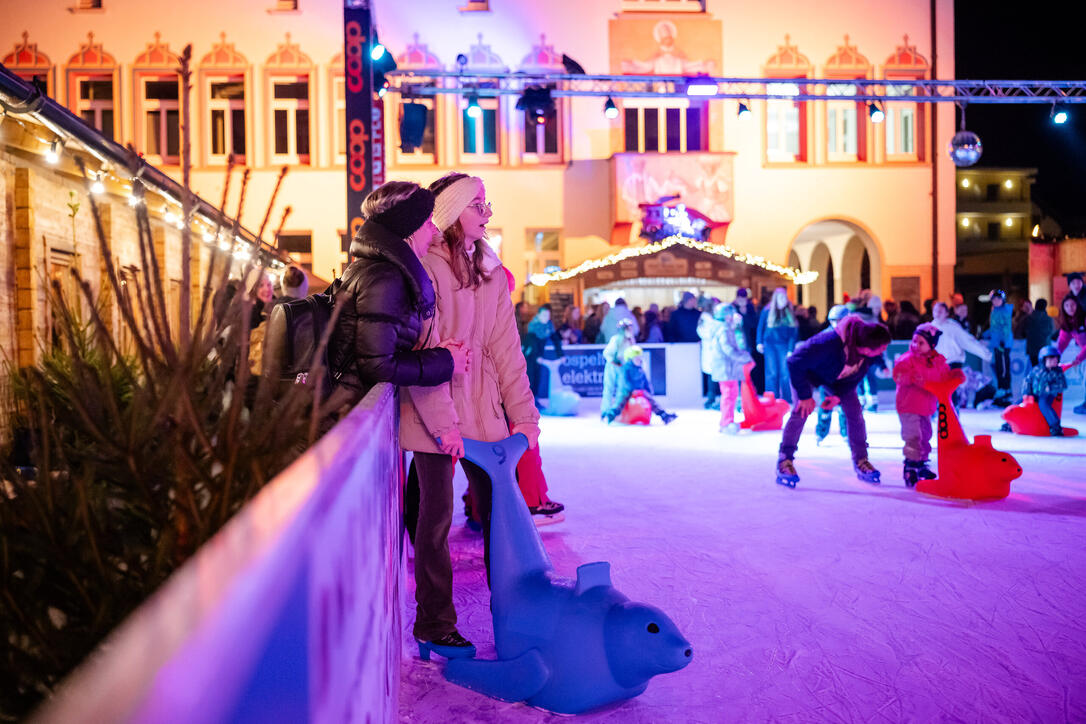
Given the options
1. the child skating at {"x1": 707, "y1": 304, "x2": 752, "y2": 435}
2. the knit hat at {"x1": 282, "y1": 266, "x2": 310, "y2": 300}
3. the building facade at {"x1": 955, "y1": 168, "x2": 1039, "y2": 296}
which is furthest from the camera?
the building facade at {"x1": 955, "y1": 168, "x2": 1039, "y2": 296}

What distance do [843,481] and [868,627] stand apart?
3.41 m

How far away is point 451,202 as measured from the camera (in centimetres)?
311

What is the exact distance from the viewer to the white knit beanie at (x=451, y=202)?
3.11 m

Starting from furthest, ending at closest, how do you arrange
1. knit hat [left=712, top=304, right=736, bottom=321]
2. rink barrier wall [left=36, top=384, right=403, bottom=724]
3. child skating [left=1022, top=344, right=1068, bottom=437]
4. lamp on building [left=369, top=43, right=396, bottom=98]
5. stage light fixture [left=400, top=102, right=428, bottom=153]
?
1. stage light fixture [left=400, top=102, right=428, bottom=153]
2. lamp on building [left=369, top=43, right=396, bottom=98]
3. knit hat [left=712, top=304, right=736, bottom=321]
4. child skating [left=1022, top=344, right=1068, bottom=437]
5. rink barrier wall [left=36, top=384, right=403, bottom=724]

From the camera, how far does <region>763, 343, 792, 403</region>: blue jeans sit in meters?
11.8

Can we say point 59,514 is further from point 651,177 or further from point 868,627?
point 651,177

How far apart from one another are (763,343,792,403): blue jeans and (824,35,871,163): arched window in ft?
36.0

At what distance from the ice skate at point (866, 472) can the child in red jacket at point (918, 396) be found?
199mm

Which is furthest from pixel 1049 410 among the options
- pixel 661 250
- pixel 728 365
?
pixel 661 250

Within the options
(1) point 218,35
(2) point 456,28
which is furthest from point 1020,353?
(1) point 218,35

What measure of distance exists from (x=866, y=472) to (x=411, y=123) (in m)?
9.90

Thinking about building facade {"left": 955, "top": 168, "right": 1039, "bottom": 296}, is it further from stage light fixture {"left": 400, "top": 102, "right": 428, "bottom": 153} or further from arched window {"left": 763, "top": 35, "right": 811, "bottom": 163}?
stage light fixture {"left": 400, "top": 102, "right": 428, "bottom": 153}

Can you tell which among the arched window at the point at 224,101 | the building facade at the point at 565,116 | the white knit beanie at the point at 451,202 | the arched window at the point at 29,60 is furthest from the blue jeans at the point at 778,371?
the arched window at the point at 29,60

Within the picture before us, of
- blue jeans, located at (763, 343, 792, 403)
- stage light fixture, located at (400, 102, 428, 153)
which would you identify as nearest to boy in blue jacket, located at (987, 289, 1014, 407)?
blue jeans, located at (763, 343, 792, 403)
